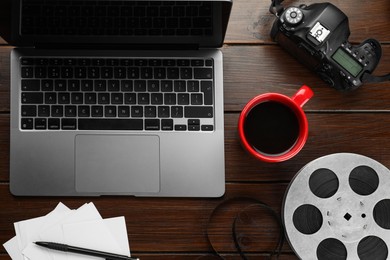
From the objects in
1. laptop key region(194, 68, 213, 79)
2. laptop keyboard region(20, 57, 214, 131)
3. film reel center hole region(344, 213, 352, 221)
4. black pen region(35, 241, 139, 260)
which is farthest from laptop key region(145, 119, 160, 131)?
film reel center hole region(344, 213, 352, 221)

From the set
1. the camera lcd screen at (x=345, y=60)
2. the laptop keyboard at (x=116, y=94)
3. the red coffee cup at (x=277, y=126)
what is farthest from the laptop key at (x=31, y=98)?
the camera lcd screen at (x=345, y=60)

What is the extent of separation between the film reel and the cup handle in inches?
3.9

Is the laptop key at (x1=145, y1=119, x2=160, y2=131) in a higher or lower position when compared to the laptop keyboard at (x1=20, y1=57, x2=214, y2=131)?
lower

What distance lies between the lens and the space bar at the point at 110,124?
93 cm

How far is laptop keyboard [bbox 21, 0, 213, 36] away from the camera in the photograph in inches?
33.9

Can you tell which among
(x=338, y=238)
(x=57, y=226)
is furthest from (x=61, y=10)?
(x=338, y=238)

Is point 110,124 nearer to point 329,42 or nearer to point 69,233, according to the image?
point 69,233

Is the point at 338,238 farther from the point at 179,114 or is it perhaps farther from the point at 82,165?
the point at 82,165

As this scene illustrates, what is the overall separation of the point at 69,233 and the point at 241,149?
0.33 m

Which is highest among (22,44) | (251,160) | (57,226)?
(22,44)

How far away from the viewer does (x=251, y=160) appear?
96cm

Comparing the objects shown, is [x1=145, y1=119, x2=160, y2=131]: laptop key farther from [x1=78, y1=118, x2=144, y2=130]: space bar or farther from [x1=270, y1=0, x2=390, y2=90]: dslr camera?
[x1=270, y1=0, x2=390, y2=90]: dslr camera

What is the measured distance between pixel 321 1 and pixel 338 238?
1.38 ft

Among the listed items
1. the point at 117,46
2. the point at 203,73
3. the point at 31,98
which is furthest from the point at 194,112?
the point at 31,98
